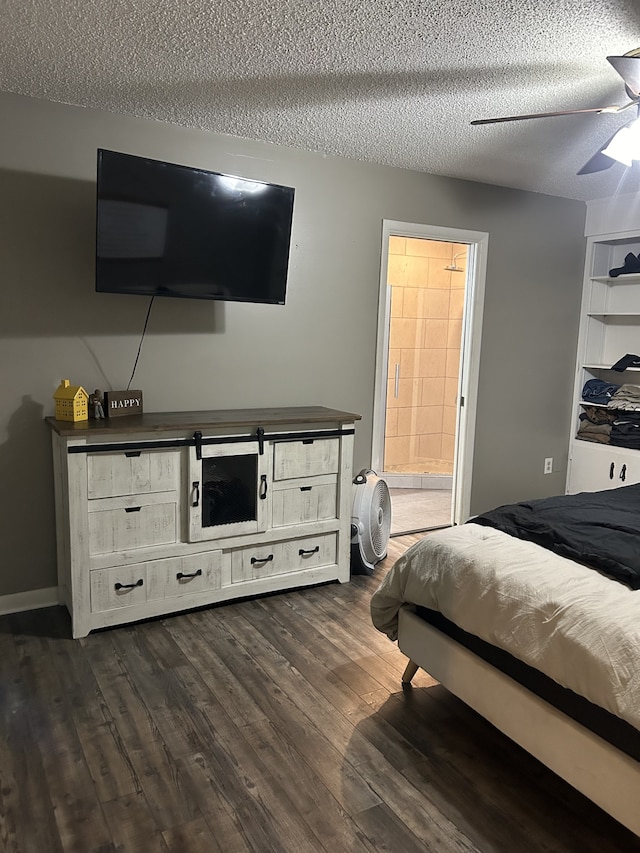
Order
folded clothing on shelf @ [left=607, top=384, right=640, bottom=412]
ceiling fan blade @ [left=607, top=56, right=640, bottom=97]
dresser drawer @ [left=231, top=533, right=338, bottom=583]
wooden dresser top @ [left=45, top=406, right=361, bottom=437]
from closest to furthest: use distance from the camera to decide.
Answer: ceiling fan blade @ [left=607, top=56, right=640, bottom=97] → wooden dresser top @ [left=45, top=406, right=361, bottom=437] → dresser drawer @ [left=231, top=533, right=338, bottom=583] → folded clothing on shelf @ [left=607, top=384, right=640, bottom=412]

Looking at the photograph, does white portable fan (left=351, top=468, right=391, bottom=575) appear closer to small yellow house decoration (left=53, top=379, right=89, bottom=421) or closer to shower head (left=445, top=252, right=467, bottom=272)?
small yellow house decoration (left=53, top=379, right=89, bottom=421)

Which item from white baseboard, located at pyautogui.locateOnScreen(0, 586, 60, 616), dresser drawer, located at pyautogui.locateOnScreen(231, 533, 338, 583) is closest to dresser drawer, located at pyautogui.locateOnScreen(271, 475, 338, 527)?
dresser drawer, located at pyautogui.locateOnScreen(231, 533, 338, 583)

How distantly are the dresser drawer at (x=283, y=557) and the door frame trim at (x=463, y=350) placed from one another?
0.82 metres

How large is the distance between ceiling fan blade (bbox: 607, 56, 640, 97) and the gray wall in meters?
1.91

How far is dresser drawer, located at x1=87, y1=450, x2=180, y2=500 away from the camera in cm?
281

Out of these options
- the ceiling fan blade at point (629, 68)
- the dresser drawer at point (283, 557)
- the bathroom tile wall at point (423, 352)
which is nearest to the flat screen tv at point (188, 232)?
the dresser drawer at point (283, 557)

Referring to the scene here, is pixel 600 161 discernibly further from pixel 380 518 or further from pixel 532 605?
pixel 380 518

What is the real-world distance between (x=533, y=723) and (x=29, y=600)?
2.41 meters

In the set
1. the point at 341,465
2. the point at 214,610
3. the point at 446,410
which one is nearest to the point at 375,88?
the point at 341,465

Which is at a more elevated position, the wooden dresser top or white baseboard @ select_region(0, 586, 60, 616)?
the wooden dresser top

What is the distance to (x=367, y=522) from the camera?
12.1 feet

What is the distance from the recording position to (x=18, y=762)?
205 centimetres

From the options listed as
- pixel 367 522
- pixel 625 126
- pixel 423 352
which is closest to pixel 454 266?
pixel 423 352

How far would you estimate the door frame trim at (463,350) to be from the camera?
159 inches
